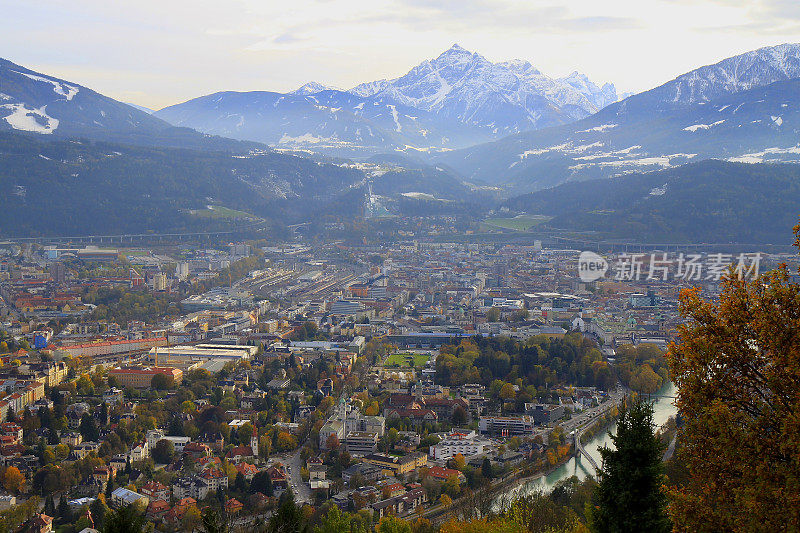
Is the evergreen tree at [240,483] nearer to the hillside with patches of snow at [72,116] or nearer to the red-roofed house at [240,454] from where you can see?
the red-roofed house at [240,454]

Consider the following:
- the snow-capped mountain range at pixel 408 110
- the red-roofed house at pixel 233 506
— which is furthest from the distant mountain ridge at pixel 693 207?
the snow-capped mountain range at pixel 408 110

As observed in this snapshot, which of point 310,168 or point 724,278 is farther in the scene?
point 310,168

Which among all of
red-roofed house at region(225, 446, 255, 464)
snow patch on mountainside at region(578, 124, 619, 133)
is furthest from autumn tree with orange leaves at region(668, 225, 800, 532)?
snow patch on mountainside at region(578, 124, 619, 133)

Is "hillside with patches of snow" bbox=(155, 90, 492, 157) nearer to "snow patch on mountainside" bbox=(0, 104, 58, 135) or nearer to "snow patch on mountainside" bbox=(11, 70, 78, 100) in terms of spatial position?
"snow patch on mountainside" bbox=(11, 70, 78, 100)

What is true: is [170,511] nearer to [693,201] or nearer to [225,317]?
[225,317]

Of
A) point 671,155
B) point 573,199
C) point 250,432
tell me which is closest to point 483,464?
point 250,432

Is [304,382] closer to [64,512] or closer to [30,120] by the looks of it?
[64,512]

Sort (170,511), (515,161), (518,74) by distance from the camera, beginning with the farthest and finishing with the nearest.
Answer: (518,74) → (515,161) → (170,511)

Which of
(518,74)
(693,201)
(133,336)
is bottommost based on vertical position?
(133,336)
